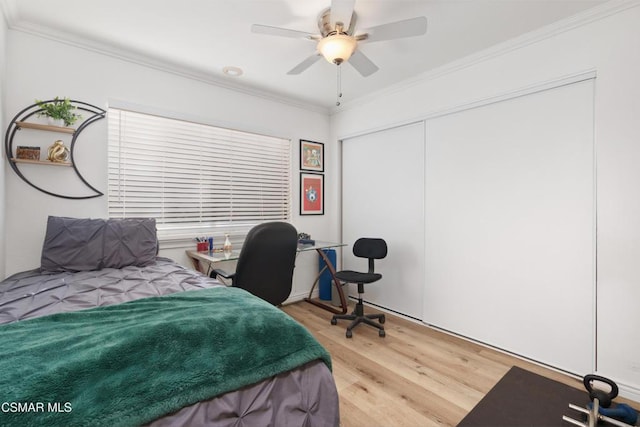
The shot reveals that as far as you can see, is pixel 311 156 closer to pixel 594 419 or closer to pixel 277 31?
pixel 277 31

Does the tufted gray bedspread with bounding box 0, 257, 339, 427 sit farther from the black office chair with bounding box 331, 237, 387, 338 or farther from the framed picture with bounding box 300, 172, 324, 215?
the framed picture with bounding box 300, 172, 324, 215

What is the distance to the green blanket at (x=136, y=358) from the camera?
2.48ft

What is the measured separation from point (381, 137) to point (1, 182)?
344 centimetres

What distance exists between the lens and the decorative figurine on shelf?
2.24m

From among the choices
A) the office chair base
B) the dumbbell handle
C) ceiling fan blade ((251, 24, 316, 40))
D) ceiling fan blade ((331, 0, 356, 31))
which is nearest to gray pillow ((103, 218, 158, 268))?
ceiling fan blade ((251, 24, 316, 40))

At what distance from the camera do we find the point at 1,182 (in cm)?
206

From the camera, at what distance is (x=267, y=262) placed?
232 centimetres

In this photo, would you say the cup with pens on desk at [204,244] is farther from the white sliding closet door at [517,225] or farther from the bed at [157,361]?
the white sliding closet door at [517,225]

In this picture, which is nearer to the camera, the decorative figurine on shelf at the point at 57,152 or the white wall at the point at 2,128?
the white wall at the point at 2,128

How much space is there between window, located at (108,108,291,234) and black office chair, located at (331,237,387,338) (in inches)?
44.5

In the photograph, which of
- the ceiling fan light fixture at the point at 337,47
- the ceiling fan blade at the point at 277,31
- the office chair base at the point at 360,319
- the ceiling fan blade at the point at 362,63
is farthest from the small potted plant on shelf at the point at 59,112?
the office chair base at the point at 360,319

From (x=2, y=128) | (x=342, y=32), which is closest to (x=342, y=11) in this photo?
(x=342, y=32)

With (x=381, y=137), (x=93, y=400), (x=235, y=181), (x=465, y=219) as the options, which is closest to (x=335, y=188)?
(x=381, y=137)

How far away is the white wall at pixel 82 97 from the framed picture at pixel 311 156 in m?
0.91
